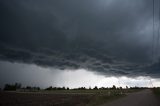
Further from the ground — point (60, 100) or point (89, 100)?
point (60, 100)

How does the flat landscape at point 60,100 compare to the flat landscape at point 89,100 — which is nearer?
the flat landscape at point 89,100

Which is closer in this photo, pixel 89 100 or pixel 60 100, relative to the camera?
pixel 89 100

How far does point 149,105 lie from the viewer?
26.3 meters

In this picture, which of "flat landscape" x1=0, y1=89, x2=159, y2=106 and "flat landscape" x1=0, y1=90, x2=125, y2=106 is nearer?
"flat landscape" x1=0, y1=89, x2=159, y2=106
